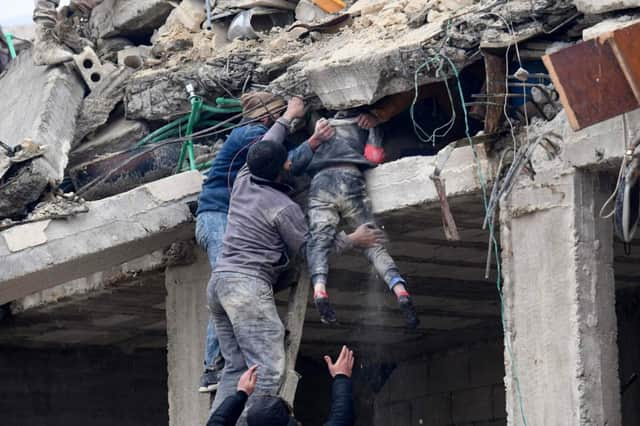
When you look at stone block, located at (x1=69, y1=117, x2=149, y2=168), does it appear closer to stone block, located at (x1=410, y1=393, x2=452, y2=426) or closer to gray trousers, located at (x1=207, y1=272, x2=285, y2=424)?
gray trousers, located at (x1=207, y1=272, x2=285, y2=424)

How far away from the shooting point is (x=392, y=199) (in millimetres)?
10992

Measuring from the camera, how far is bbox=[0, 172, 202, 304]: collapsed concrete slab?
12055 millimetres

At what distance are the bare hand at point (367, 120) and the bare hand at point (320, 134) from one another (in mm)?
210

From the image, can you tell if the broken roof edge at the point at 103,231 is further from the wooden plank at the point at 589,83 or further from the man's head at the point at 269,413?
the wooden plank at the point at 589,83

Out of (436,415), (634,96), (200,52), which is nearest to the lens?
(634,96)

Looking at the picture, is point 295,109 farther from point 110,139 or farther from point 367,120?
point 110,139

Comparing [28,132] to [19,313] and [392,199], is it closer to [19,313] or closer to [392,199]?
[19,313]

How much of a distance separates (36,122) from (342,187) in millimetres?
2965

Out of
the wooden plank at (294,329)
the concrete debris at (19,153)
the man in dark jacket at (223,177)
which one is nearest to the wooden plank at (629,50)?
the man in dark jacket at (223,177)

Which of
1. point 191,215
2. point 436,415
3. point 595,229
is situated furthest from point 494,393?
point 595,229

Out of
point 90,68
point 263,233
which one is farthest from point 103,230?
point 90,68

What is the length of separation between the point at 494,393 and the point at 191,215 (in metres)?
3.81

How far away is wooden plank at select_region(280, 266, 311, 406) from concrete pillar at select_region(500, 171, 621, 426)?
1.51 metres

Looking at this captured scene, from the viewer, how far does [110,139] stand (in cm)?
1313
